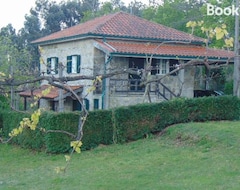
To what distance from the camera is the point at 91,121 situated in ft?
61.4

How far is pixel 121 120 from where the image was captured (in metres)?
19.0

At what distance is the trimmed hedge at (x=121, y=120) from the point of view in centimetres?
1823

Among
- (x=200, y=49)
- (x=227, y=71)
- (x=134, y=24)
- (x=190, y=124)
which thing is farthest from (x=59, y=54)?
(x=190, y=124)

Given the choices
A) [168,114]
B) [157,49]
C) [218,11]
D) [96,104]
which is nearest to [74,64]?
[96,104]

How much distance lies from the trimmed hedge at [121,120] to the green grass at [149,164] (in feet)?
1.63

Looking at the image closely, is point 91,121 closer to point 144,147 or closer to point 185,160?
point 144,147

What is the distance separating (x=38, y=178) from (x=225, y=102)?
10.1 m

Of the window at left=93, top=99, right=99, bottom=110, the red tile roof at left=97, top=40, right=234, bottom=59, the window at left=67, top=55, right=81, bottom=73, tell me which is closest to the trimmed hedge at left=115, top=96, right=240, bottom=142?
the red tile roof at left=97, top=40, right=234, bottom=59

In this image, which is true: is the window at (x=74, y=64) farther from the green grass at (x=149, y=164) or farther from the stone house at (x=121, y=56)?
the green grass at (x=149, y=164)

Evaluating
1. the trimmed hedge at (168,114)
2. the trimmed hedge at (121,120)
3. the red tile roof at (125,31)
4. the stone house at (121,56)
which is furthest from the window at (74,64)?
the trimmed hedge at (168,114)

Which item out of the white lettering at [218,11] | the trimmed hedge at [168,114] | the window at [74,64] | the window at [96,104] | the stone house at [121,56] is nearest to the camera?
the trimmed hedge at [168,114]

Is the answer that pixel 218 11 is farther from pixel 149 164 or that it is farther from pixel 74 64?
pixel 149 164

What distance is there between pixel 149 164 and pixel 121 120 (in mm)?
4971

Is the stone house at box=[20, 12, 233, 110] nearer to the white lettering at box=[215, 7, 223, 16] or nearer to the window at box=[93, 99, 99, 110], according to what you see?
the window at box=[93, 99, 99, 110]
